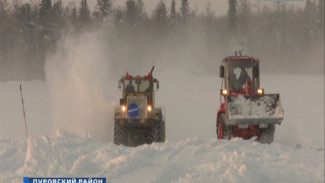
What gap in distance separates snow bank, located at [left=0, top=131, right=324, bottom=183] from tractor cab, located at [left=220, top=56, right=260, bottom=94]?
303 cm

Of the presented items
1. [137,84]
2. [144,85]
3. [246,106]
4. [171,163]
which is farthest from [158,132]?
[171,163]

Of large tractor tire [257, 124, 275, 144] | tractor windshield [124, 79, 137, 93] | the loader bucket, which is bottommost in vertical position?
large tractor tire [257, 124, 275, 144]

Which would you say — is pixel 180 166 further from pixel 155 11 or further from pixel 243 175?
pixel 155 11

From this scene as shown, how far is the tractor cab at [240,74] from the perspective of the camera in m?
11.3

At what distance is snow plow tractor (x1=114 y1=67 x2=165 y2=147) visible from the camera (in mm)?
11266

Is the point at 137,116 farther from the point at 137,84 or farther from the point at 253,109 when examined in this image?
the point at 253,109

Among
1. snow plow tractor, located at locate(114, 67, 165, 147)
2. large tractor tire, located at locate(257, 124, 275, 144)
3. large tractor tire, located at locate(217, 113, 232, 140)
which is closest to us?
large tractor tire, located at locate(257, 124, 275, 144)

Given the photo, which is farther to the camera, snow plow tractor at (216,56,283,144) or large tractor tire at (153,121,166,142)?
large tractor tire at (153,121,166,142)

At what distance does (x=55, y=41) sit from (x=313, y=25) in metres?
33.7

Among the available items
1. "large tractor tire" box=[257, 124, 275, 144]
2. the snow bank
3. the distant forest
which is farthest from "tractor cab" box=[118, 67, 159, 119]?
the distant forest

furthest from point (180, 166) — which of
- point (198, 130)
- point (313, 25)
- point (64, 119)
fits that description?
point (313, 25)

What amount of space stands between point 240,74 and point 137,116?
10.5 feet

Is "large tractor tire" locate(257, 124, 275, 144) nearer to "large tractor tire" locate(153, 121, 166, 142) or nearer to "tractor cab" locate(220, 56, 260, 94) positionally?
"tractor cab" locate(220, 56, 260, 94)

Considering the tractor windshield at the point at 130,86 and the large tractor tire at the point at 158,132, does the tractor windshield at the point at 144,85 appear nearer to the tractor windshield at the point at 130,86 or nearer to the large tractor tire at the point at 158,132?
the tractor windshield at the point at 130,86
